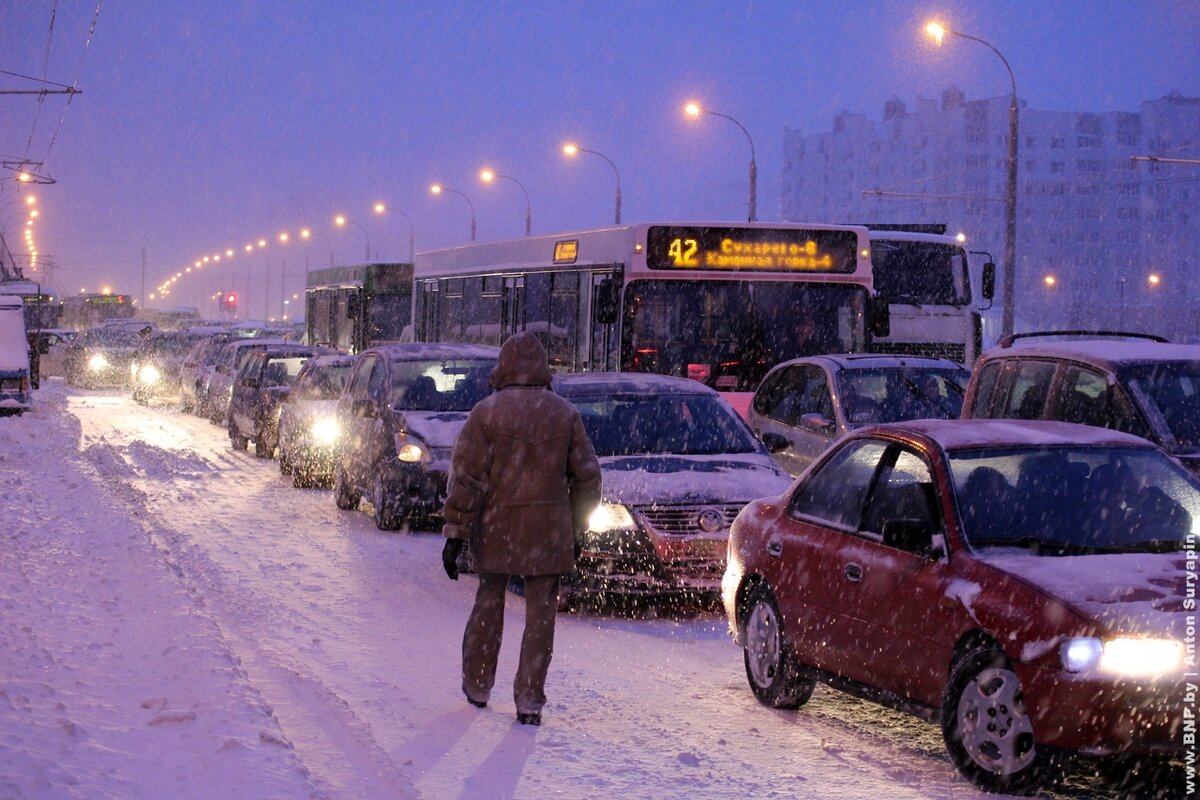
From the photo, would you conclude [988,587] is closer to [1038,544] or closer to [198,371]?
[1038,544]

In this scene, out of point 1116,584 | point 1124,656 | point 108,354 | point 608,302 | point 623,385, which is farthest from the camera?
point 108,354

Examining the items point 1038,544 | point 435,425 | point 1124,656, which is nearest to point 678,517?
point 1038,544

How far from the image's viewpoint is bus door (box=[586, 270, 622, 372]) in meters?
18.2

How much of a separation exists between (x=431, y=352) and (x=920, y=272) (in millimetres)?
13693

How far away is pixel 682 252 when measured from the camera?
18375 mm

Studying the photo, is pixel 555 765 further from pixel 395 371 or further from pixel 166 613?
pixel 395 371

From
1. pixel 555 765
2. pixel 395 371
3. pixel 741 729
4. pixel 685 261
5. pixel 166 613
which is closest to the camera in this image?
pixel 555 765

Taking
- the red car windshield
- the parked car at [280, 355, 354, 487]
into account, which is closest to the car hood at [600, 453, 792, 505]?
the red car windshield

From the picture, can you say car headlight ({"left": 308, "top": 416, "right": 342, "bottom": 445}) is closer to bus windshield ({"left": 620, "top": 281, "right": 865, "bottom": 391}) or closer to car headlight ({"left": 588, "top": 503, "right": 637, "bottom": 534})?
bus windshield ({"left": 620, "top": 281, "right": 865, "bottom": 391})

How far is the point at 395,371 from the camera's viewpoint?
1712 centimetres

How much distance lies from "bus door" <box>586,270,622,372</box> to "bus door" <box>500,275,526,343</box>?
3985 millimetres

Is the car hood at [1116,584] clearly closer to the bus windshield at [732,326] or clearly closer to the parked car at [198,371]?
the bus windshield at [732,326]

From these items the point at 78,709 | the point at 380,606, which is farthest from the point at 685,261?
the point at 78,709

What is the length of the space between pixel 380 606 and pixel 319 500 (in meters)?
Result: 8.11
